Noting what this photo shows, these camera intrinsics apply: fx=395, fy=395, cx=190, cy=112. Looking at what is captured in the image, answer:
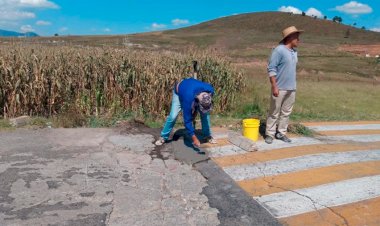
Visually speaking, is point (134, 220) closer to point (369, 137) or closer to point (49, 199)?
point (49, 199)

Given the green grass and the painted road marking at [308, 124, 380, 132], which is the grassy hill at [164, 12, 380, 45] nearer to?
the painted road marking at [308, 124, 380, 132]

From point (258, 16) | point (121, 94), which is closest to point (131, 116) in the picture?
point (121, 94)

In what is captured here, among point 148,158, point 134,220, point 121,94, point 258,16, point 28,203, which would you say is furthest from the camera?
point 258,16

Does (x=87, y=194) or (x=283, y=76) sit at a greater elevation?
(x=283, y=76)

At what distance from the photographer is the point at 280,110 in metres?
7.04

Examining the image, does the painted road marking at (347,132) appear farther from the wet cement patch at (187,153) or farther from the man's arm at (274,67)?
the wet cement patch at (187,153)

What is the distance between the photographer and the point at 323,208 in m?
4.51

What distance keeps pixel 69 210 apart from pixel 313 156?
12.9ft

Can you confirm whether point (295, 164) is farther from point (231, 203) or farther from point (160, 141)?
point (160, 141)

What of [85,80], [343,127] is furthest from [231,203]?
[85,80]

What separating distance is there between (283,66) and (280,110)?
848 mm

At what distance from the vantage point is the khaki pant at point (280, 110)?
6790mm

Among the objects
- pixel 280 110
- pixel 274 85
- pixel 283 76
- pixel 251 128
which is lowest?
pixel 251 128

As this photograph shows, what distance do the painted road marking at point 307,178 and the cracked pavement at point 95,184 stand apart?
2.25 feet
